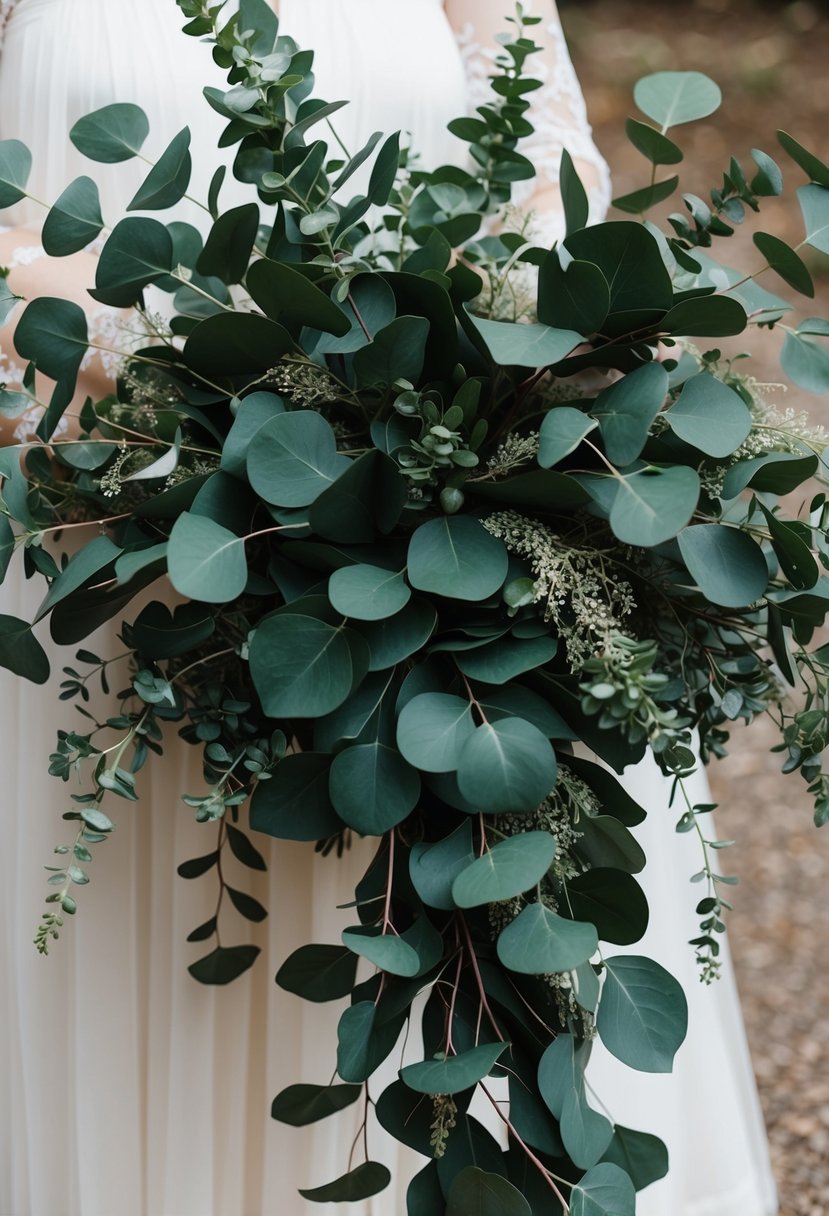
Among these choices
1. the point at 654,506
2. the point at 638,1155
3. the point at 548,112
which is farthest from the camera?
the point at 548,112

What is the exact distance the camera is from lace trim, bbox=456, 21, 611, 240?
892 millimetres

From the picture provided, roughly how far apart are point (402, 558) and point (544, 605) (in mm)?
81

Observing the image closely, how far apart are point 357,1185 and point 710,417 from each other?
44 centimetres

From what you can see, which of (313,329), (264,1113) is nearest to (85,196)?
(313,329)

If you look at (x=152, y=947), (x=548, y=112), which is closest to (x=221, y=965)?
(x=152, y=947)

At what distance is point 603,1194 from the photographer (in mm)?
484

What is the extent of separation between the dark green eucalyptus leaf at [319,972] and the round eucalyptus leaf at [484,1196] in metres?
0.13

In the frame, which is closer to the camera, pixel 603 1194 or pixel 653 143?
pixel 603 1194

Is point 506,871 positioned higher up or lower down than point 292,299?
lower down

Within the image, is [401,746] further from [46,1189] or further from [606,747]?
[46,1189]

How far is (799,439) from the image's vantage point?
60 centimetres

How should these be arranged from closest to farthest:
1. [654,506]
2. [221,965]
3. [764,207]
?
[654,506]
[221,965]
[764,207]

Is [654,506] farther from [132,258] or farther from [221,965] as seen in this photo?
[221,965]

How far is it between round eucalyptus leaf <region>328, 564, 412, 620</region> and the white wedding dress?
0.29 metres
